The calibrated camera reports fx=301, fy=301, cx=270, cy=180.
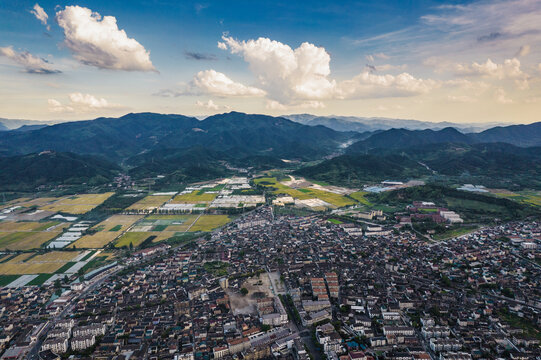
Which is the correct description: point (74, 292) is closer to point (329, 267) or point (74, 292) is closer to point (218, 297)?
point (218, 297)

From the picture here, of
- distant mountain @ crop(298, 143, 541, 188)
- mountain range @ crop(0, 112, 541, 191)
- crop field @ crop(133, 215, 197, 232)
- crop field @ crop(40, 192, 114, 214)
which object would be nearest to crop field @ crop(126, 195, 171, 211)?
crop field @ crop(133, 215, 197, 232)

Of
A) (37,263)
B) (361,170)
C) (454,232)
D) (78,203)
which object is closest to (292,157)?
(361,170)

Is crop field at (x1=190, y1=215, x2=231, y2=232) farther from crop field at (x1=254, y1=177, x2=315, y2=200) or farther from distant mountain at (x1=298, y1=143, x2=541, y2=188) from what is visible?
distant mountain at (x1=298, y1=143, x2=541, y2=188)

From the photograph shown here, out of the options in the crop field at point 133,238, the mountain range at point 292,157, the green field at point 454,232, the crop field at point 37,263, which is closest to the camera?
the crop field at point 37,263

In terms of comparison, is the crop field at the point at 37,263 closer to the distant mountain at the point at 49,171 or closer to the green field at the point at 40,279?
the green field at the point at 40,279

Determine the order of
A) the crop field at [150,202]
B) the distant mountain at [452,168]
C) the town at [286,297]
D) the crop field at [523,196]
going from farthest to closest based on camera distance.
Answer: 1. the distant mountain at [452,168]
2. the crop field at [150,202]
3. the crop field at [523,196]
4. the town at [286,297]

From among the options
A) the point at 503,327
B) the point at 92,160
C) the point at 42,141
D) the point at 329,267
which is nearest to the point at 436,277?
the point at 503,327

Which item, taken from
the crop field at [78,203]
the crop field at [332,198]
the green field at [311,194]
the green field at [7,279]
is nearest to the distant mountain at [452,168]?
the crop field at [332,198]
